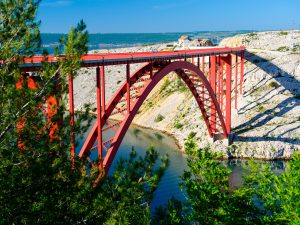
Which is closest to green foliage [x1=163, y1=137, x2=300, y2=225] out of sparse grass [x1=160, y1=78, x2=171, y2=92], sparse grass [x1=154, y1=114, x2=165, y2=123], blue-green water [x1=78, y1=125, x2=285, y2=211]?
blue-green water [x1=78, y1=125, x2=285, y2=211]

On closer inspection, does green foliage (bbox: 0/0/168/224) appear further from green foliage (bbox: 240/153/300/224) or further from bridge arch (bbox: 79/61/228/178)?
green foliage (bbox: 240/153/300/224)

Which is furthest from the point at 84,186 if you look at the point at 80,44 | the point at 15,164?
the point at 80,44

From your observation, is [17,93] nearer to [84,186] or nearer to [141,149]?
[84,186]

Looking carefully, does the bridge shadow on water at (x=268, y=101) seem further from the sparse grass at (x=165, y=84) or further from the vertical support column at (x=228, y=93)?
the sparse grass at (x=165, y=84)

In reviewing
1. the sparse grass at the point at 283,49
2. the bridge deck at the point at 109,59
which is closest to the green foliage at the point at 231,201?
the bridge deck at the point at 109,59

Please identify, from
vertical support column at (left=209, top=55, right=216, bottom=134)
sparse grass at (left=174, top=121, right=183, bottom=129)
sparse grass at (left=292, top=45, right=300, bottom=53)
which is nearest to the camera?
vertical support column at (left=209, top=55, right=216, bottom=134)

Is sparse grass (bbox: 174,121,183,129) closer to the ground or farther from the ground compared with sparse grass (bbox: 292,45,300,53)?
closer to the ground
